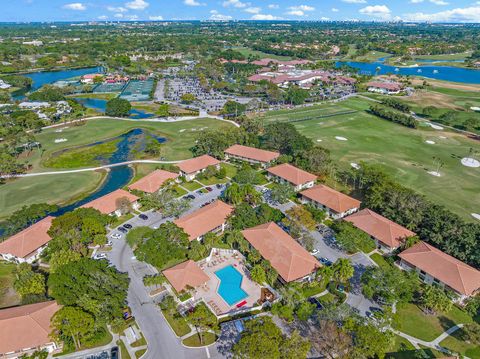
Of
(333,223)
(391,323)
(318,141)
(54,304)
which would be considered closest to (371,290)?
(391,323)

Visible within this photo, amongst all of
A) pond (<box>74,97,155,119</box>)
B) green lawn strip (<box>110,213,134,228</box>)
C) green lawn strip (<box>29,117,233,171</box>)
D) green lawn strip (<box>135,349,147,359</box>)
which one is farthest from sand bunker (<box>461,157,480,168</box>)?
pond (<box>74,97,155,119</box>)

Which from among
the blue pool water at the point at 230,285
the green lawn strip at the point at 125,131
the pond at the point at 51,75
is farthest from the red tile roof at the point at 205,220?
the pond at the point at 51,75

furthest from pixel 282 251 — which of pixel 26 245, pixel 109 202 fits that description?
pixel 26 245

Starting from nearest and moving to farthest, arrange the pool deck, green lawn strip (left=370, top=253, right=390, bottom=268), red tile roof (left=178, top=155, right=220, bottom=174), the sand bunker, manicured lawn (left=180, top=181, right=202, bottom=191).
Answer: the pool deck → green lawn strip (left=370, top=253, right=390, bottom=268) → manicured lawn (left=180, top=181, right=202, bottom=191) → red tile roof (left=178, top=155, right=220, bottom=174) → the sand bunker

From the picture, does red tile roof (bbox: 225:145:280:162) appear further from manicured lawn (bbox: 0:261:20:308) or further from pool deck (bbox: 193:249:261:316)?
manicured lawn (bbox: 0:261:20:308)

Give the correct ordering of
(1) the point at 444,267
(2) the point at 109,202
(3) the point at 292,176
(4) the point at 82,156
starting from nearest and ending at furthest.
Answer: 1. (1) the point at 444,267
2. (2) the point at 109,202
3. (3) the point at 292,176
4. (4) the point at 82,156

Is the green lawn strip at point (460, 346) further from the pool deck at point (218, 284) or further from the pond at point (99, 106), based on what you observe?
the pond at point (99, 106)

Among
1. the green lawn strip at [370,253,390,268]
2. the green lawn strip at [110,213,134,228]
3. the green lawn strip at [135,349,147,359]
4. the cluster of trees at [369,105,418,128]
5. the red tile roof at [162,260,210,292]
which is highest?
the cluster of trees at [369,105,418,128]

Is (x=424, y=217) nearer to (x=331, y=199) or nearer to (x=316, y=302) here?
(x=331, y=199)
